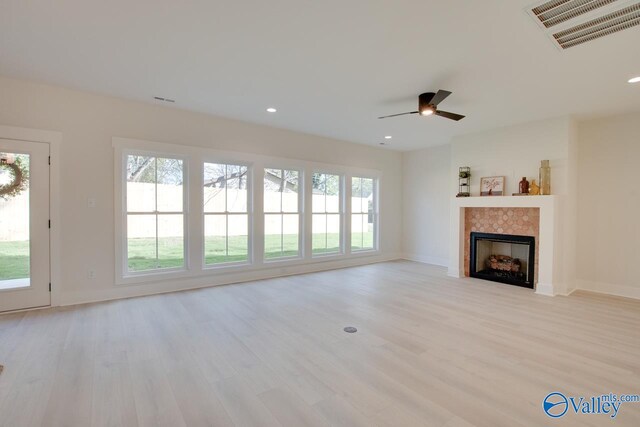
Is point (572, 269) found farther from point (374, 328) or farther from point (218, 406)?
point (218, 406)

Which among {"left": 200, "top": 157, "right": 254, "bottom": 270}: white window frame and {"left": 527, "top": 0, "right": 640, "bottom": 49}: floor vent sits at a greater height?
{"left": 527, "top": 0, "right": 640, "bottom": 49}: floor vent

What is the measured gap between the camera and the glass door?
12.1 ft

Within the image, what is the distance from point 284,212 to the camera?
6066 millimetres

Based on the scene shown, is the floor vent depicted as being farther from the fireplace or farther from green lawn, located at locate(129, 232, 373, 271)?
green lawn, located at locate(129, 232, 373, 271)

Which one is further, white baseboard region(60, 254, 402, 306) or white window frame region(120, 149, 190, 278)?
white window frame region(120, 149, 190, 278)

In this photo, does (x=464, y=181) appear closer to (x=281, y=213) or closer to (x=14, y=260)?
(x=281, y=213)

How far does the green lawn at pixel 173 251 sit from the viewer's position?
12.3 ft

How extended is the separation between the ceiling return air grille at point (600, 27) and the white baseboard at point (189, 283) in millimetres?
5074

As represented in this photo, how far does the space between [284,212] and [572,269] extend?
517 cm

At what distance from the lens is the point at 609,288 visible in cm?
483

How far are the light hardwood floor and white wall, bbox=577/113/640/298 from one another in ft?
1.95

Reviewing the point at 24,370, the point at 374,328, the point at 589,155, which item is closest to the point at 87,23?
the point at 24,370

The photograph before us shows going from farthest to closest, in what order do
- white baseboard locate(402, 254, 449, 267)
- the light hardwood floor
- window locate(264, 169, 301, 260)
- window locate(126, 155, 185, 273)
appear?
white baseboard locate(402, 254, 449, 267) → window locate(264, 169, 301, 260) → window locate(126, 155, 185, 273) → the light hardwood floor

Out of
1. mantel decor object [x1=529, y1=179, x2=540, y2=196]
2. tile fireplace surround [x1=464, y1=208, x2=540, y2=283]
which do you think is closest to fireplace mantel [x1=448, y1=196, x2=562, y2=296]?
mantel decor object [x1=529, y1=179, x2=540, y2=196]
